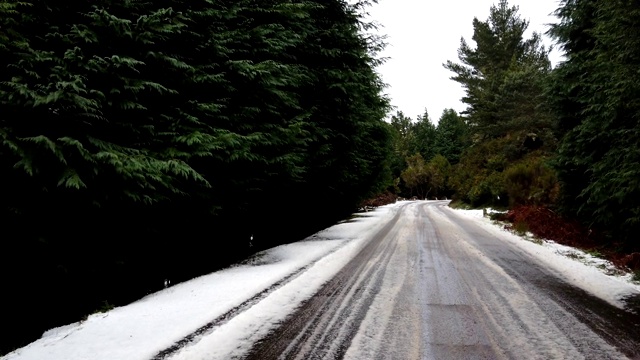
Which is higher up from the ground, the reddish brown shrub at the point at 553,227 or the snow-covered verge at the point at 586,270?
the reddish brown shrub at the point at 553,227

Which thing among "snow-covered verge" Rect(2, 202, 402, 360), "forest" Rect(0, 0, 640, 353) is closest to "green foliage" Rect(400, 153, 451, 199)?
"forest" Rect(0, 0, 640, 353)

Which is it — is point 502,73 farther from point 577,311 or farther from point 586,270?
point 577,311

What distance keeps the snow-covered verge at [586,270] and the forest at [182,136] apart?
0.70 m

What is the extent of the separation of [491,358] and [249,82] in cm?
620

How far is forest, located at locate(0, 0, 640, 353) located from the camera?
420cm

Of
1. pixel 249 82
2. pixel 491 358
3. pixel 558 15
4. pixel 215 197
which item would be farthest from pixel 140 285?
pixel 558 15

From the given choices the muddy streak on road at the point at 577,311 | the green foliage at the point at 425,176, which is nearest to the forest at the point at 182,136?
the muddy streak on road at the point at 577,311

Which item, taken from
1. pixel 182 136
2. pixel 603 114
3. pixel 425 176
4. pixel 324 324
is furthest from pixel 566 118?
pixel 425 176

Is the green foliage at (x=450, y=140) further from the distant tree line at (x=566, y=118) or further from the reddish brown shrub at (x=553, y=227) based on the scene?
the reddish brown shrub at (x=553, y=227)

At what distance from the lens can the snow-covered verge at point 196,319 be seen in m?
3.38

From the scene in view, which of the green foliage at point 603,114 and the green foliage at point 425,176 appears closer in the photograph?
the green foliage at point 603,114

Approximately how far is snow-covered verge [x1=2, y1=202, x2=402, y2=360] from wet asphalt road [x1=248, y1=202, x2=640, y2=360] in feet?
1.00

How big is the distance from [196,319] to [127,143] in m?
2.72

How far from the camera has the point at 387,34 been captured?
13.3 m
